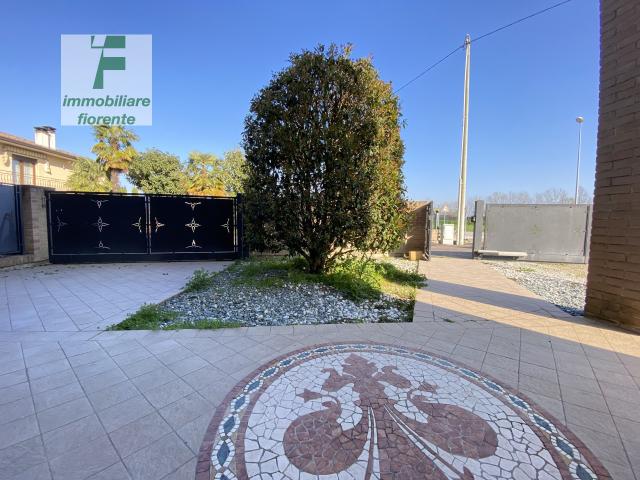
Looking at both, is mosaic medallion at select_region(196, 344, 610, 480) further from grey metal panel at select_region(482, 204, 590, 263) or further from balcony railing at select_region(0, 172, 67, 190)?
balcony railing at select_region(0, 172, 67, 190)

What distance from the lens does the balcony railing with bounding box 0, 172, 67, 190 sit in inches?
617

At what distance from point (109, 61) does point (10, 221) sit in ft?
15.0

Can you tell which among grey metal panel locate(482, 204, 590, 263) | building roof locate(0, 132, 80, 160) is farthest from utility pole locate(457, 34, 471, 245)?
building roof locate(0, 132, 80, 160)

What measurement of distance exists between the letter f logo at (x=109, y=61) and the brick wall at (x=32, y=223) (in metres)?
3.07

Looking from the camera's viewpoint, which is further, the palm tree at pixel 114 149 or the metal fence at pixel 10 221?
the palm tree at pixel 114 149

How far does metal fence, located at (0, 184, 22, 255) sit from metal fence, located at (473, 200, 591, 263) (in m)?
12.7

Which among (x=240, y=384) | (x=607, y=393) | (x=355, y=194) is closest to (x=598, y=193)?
(x=607, y=393)

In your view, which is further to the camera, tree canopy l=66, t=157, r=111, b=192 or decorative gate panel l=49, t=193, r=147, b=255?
tree canopy l=66, t=157, r=111, b=192

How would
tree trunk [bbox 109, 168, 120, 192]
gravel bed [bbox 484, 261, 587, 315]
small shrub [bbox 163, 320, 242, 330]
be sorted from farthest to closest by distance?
tree trunk [bbox 109, 168, 120, 192] < gravel bed [bbox 484, 261, 587, 315] < small shrub [bbox 163, 320, 242, 330]

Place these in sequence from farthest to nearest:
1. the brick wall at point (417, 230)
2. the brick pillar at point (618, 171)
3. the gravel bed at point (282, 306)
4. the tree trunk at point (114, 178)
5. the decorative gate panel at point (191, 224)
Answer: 1. the tree trunk at point (114, 178)
2. the brick wall at point (417, 230)
3. the decorative gate panel at point (191, 224)
4. the gravel bed at point (282, 306)
5. the brick pillar at point (618, 171)

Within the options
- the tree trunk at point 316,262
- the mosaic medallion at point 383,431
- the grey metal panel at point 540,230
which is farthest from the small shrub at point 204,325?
the grey metal panel at point 540,230

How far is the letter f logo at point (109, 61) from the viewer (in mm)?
7180

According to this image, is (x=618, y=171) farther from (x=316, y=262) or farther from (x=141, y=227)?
(x=141, y=227)

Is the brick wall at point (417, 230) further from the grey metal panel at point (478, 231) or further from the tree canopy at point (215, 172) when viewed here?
the tree canopy at point (215, 172)
